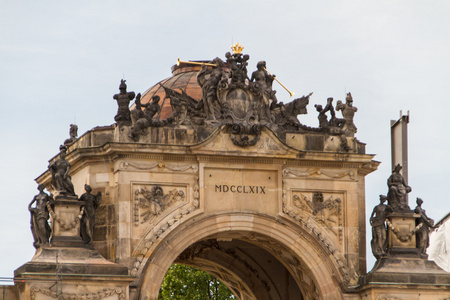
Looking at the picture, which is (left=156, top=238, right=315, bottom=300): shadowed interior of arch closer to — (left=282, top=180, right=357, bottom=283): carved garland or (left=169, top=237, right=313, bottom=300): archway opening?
(left=169, top=237, right=313, bottom=300): archway opening

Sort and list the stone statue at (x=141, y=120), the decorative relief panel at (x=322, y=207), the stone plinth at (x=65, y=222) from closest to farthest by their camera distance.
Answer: the stone plinth at (x=65, y=222) → the stone statue at (x=141, y=120) → the decorative relief panel at (x=322, y=207)

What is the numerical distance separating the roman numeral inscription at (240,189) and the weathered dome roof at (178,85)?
494cm

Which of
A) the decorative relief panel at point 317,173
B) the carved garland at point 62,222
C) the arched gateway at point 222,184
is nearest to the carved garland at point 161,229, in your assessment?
the arched gateway at point 222,184

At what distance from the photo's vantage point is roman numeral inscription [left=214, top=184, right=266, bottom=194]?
120ft

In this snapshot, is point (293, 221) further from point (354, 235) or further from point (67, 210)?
point (67, 210)

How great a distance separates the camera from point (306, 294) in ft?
126

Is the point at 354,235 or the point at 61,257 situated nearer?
the point at 61,257

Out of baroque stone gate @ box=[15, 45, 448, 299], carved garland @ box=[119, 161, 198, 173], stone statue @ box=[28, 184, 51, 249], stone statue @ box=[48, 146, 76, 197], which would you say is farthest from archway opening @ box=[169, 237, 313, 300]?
stone statue @ box=[28, 184, 51, 249]

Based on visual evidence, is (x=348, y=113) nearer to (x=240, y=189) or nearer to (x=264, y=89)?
(x=264, y=89)

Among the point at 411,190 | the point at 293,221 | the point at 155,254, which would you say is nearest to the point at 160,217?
the point at 155,254

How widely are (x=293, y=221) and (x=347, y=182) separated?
1.85 meters

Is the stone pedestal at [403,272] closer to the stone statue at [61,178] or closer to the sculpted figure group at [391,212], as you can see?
the sculpted figure group at [391,212]

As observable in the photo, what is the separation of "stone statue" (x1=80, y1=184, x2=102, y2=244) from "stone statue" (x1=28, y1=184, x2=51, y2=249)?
2.81 feet

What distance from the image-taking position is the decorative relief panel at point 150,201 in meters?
35.8
